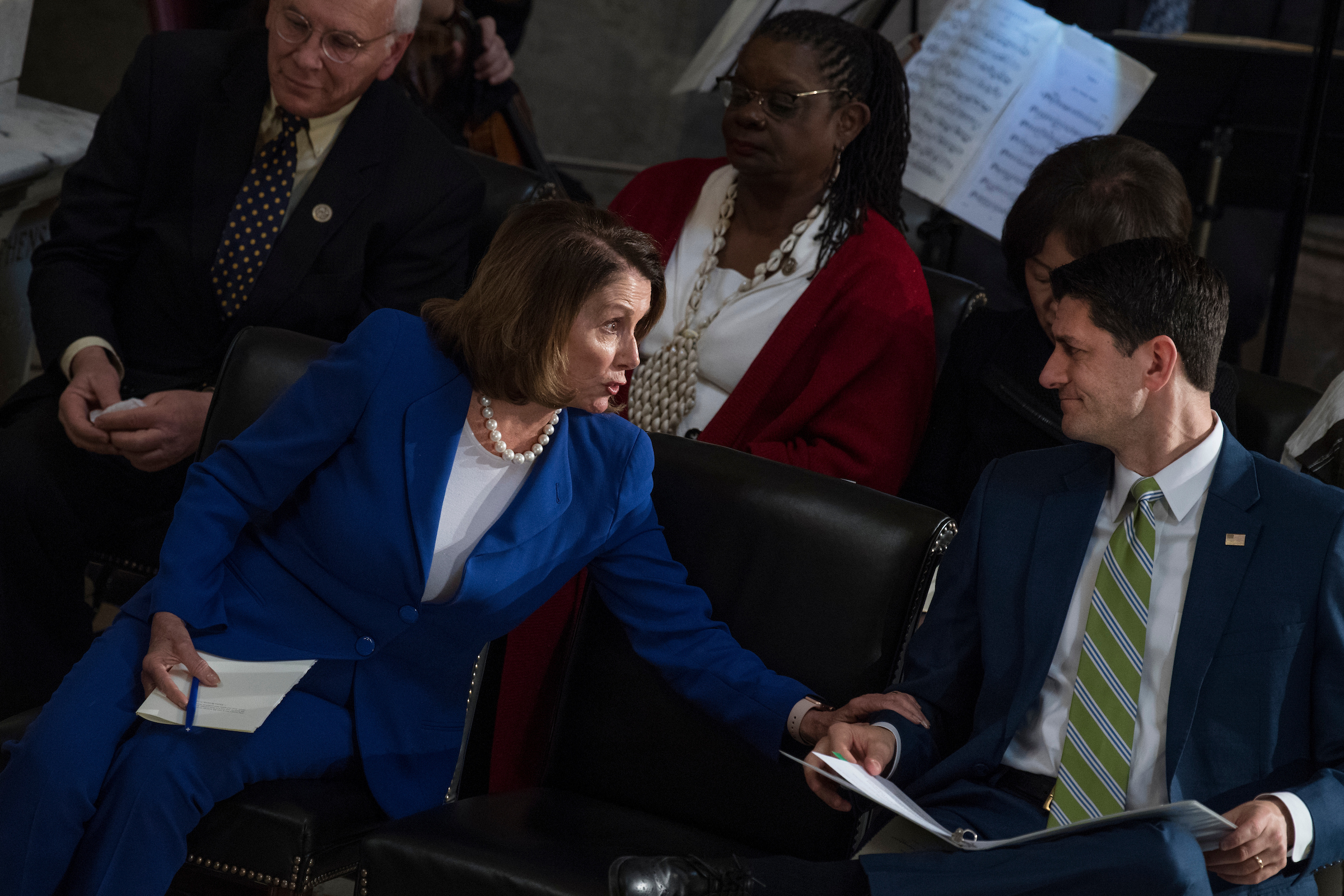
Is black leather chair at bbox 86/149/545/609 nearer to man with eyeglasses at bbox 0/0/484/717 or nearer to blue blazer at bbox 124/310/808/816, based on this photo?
man with eyeglasses at bbox 0/0/484/717

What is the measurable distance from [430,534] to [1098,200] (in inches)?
52.6

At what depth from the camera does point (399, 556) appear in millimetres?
2023

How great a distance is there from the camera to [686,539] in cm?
217

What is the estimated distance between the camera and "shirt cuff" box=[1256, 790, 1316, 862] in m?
1.71

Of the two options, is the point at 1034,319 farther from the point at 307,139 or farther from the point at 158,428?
the point at 158,428

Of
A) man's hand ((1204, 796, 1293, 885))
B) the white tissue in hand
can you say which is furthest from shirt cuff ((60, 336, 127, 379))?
man's hand ((1204, 796, 1293, 885))

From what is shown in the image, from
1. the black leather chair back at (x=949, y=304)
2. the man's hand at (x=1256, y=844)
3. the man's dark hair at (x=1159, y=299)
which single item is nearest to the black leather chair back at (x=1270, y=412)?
the black leather chair back at (x=949, y=304)

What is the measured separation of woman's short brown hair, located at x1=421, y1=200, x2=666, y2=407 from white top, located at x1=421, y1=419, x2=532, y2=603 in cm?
10

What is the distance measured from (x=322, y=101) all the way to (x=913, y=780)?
5.57 ft

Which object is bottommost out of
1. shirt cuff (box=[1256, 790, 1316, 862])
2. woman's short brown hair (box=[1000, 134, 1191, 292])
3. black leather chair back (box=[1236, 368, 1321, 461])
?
shirt cuff (box=[1256, 790, 1316, 862])

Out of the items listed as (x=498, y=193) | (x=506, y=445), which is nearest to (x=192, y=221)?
(x=498, y=193)

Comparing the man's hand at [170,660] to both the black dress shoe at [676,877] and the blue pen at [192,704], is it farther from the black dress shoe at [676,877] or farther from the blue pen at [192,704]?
the black dress shoe at [676,877]

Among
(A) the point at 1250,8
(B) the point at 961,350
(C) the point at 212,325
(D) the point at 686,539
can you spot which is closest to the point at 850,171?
(B) the point at 961,350

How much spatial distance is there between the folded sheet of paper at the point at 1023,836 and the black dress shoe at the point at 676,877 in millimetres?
171
